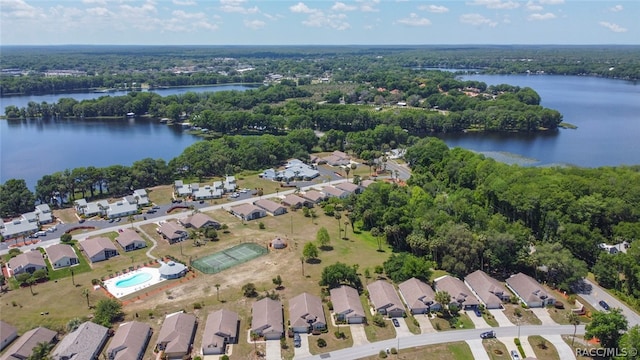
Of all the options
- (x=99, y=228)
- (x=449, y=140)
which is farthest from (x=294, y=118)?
(x=99, y=228)

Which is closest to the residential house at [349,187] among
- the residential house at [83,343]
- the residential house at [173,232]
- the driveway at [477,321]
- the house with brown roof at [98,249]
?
the residential house at [173,232]

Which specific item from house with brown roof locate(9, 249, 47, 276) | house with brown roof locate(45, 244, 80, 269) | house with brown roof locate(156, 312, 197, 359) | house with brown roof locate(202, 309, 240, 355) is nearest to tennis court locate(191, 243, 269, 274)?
house with brown roof locate(202, 309, 240, 355)

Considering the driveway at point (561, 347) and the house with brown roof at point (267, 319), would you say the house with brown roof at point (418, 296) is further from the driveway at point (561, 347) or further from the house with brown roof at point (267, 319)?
the house with brown roof at point (267, 319)

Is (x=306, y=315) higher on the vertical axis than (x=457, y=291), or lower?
lower

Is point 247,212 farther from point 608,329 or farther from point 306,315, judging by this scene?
point 608,329

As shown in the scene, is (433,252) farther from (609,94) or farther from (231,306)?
(609,94)

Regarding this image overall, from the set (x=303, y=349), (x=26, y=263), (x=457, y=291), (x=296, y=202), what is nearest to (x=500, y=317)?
(x=457, y=291)
